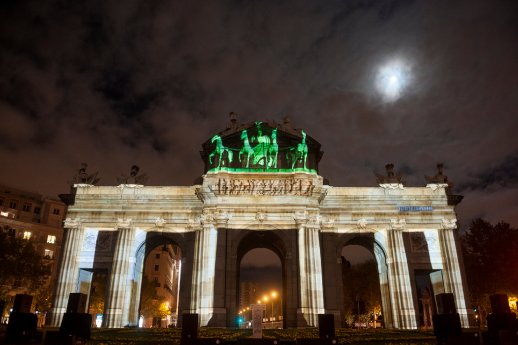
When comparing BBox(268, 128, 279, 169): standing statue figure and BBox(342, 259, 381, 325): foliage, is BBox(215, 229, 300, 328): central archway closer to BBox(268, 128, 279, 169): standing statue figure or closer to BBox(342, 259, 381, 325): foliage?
BBox(268, 128, 279, 169): standing statue figure

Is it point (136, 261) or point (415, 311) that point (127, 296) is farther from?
point (415, 311)

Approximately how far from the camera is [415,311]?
37.8 m

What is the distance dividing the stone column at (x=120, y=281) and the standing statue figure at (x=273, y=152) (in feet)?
52.3

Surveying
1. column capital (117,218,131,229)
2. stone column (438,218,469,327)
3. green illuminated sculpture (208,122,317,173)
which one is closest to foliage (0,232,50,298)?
column capital (117,218,131,229)

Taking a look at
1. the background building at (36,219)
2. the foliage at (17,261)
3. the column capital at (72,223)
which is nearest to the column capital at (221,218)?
the column capital at (72,223)

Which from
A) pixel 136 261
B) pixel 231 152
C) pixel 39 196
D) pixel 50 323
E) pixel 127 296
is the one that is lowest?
pixel 50 323

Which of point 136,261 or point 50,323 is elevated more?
point 136,261

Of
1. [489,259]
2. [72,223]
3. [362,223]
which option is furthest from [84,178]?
[489,259]

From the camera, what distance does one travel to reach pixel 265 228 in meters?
38.8

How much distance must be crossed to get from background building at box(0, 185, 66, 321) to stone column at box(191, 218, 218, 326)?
53.5 meters

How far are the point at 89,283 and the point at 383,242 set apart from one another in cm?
3112

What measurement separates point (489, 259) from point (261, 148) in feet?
125

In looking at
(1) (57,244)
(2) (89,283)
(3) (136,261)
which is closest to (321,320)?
(3) (136,261)

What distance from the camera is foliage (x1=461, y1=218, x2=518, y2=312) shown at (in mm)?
51656
